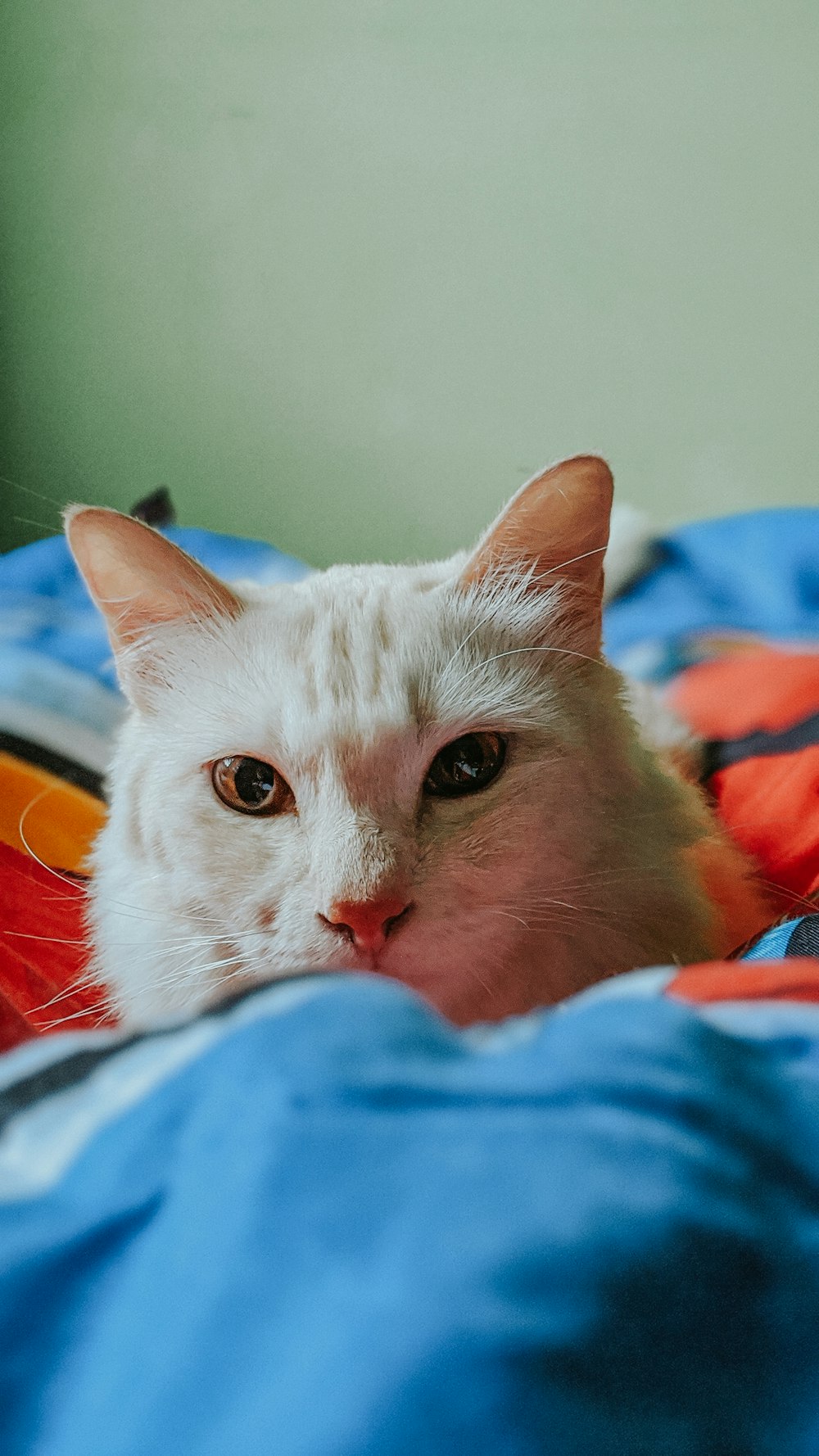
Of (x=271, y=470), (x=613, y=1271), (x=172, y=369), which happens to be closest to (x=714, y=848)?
(x=613, y=1271)

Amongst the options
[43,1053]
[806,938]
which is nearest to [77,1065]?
[43,1053]

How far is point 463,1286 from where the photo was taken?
0.37 m

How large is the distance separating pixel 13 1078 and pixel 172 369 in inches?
70.6

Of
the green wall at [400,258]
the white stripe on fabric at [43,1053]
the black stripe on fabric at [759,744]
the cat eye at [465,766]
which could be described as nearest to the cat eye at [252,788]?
the cat eye at [465,766]

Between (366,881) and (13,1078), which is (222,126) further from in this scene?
(13,1078)

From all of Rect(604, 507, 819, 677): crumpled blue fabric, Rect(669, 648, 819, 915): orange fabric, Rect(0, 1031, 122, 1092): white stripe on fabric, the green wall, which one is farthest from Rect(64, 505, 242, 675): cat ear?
the green wall

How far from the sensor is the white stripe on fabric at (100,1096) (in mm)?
442

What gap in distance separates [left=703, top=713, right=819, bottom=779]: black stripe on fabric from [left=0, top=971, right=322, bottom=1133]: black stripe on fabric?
2.67 feet

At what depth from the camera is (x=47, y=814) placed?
1.17m

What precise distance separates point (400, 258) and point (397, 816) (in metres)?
1.44

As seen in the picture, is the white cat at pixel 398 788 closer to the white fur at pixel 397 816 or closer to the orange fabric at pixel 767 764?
the white fur at pixel 397 816

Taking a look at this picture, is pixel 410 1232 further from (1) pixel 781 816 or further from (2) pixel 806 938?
(1) pixel 781 816

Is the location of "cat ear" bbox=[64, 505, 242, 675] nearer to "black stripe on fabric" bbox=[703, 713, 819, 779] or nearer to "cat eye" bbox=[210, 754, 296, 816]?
"cat eye" bbox=[210, 754, 296, 816]

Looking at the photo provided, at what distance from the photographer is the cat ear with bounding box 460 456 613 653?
2.77ft
